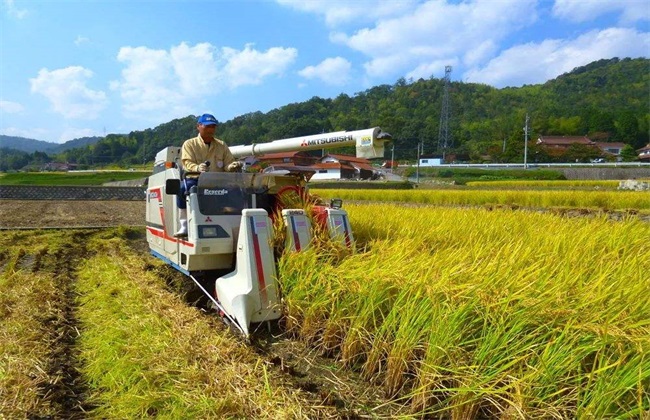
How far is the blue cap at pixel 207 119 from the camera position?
17.7 ft

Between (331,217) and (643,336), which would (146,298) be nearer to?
(331,217)

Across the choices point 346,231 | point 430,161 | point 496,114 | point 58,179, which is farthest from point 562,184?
point 496,114

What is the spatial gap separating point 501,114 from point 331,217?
416 ft

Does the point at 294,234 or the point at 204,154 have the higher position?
the point at 204,154

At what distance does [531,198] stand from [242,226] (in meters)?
17.5

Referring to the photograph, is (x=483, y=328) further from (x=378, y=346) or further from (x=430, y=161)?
(x=430, y=161)

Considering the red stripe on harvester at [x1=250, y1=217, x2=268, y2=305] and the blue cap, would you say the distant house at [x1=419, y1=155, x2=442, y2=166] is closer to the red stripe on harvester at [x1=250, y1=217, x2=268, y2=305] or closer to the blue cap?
the blue cap

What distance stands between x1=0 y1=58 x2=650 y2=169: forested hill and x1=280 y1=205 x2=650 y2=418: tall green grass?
63143 millimetres

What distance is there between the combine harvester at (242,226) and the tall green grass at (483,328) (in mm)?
252

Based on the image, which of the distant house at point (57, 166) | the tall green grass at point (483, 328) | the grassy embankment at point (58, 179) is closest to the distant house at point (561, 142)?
the grassy embankment at point (58, 179)

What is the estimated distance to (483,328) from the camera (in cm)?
261

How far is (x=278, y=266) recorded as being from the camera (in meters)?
4.09

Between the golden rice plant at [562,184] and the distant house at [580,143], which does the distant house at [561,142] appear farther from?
the golden rice plant at [562,184]

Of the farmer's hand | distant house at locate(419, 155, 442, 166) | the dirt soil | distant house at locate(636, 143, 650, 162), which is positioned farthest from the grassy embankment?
distant house at locate(636, 143, 650, 162)
